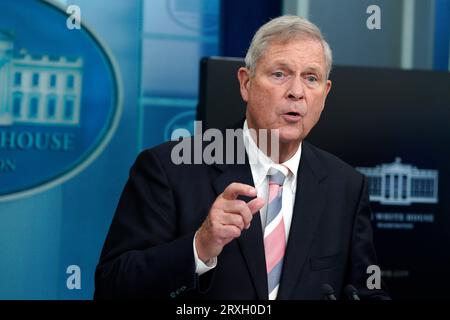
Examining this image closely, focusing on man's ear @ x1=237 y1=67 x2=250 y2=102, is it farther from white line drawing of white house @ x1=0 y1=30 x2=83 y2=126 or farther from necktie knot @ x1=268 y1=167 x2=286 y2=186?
white line drawing of white house @ x1=0 y1=30 x2=83 y2=126

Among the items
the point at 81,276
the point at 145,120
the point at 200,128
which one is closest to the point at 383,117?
the point at 200,128

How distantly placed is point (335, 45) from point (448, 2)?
64 cm

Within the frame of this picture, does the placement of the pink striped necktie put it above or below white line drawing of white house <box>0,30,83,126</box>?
below

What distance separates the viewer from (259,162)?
1865 millimetres

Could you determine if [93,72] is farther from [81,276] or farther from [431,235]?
[431,235]

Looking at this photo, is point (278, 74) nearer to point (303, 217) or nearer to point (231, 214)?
point (303, 217)

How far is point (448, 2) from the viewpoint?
3525mm

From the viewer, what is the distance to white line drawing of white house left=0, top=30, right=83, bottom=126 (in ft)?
9.68

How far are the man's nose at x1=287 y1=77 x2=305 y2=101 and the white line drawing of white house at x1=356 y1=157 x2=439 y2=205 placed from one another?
3.48ft

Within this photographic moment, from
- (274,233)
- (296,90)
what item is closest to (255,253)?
(274,233)

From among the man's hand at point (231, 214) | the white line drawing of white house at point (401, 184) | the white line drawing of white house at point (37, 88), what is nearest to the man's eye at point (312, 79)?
the man's hand at point (231, 214)

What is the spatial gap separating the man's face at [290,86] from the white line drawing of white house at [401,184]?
1.03m

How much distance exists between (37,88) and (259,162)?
1.45 meters
